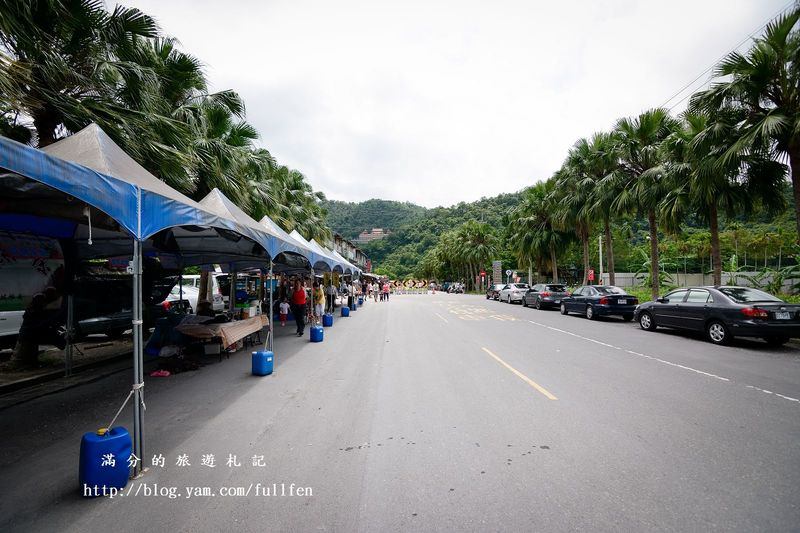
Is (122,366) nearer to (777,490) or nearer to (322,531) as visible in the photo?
(322,531)

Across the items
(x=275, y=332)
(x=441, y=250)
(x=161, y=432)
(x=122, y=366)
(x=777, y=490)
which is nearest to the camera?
(x=777, y=490)

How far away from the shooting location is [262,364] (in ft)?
23.5

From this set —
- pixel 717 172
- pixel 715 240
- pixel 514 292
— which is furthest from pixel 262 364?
pixel 514 292

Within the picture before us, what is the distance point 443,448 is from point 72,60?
9457 millimetres

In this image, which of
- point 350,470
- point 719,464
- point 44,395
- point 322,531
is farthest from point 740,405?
point 44,395

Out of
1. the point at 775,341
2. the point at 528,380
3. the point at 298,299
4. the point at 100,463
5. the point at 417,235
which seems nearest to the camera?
the point at 100,463

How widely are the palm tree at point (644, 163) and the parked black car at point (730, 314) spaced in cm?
636

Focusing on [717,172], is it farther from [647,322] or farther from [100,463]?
[100,463]

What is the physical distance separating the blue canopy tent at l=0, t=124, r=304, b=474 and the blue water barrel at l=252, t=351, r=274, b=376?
243 centimetres

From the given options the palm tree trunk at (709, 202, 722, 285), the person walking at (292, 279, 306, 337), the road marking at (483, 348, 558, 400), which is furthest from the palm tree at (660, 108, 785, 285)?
the person walking at (292, 279, 306, 337)

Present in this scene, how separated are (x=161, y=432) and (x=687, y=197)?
17675 millimetres

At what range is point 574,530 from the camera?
258cm

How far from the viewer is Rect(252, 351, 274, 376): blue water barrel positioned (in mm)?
7152

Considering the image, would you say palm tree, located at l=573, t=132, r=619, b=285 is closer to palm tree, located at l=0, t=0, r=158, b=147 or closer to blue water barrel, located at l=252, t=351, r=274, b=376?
blue water barrel, located at l=252, t=351, r=274, b=376
